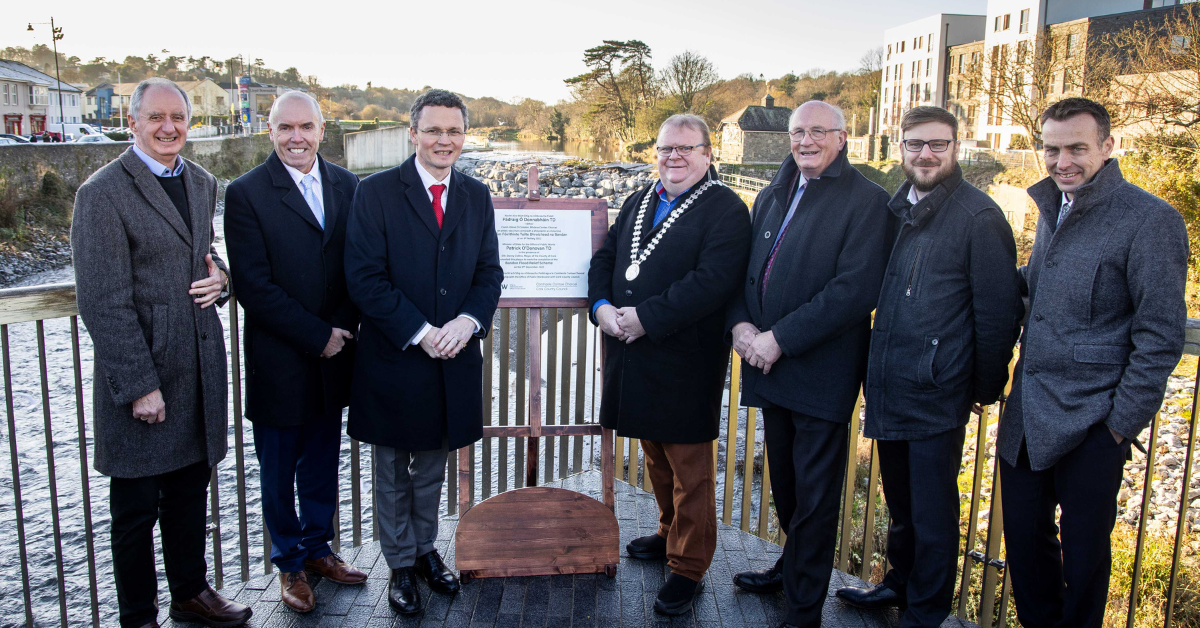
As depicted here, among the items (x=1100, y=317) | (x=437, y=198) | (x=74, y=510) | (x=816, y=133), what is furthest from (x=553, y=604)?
(x=74, y=510)

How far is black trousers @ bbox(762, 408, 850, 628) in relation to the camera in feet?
9.30

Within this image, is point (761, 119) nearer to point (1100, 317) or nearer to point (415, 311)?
point (415, 311)

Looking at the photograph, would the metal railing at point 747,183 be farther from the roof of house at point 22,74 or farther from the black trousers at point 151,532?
the roof of house at point 22,74

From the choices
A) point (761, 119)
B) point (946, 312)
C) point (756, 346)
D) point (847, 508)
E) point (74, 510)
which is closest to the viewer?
point (946, 312)

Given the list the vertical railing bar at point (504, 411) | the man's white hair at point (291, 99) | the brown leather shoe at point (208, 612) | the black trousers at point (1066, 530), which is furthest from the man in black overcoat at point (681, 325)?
the brown leather shoe at point (208, 612)

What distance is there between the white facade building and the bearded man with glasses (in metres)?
52.3

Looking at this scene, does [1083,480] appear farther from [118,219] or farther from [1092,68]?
[1092,68]

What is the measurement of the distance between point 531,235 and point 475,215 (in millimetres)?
404

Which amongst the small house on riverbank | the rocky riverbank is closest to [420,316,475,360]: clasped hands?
the rocky riverbank

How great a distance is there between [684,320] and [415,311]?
1038 mm

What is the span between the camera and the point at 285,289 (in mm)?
2984

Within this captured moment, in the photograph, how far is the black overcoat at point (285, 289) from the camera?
2.90 metres

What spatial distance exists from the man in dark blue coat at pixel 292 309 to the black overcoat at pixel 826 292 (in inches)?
67.0

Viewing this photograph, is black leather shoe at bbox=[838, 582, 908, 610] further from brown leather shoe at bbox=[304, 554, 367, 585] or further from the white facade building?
the white facade building
